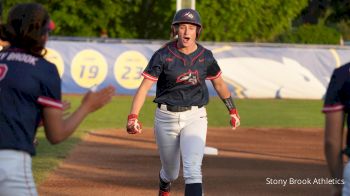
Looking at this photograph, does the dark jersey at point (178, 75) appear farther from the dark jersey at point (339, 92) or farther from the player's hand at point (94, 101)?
the dark jersey at point (339, 92)

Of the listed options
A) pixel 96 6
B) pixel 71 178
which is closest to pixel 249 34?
pixel 96 6

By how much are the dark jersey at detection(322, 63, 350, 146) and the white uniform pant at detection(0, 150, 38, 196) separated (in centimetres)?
172

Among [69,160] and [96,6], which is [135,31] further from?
[69,160]

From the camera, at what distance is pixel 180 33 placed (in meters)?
9.41

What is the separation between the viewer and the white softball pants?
9156mm

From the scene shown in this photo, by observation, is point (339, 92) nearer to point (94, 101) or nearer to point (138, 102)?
point (94, 101)

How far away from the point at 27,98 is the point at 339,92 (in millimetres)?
1768

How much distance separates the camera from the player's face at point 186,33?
9.39 metres

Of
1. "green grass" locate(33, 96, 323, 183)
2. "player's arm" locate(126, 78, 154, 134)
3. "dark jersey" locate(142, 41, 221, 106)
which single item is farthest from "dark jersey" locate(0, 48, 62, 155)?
"green grass" locate(33, 96, 323, 183)

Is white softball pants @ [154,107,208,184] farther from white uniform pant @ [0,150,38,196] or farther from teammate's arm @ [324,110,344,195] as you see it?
teammate's arm @ [324,110,344,195]

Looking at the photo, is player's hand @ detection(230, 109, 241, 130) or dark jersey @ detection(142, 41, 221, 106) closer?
dark jersey @ detection(142, 41, 221, 106)

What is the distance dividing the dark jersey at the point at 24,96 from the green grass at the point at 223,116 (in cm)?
1007

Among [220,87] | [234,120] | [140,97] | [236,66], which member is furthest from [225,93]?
[236,66]

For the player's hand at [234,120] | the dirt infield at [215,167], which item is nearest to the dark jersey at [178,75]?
the player's hand at [234,120]
